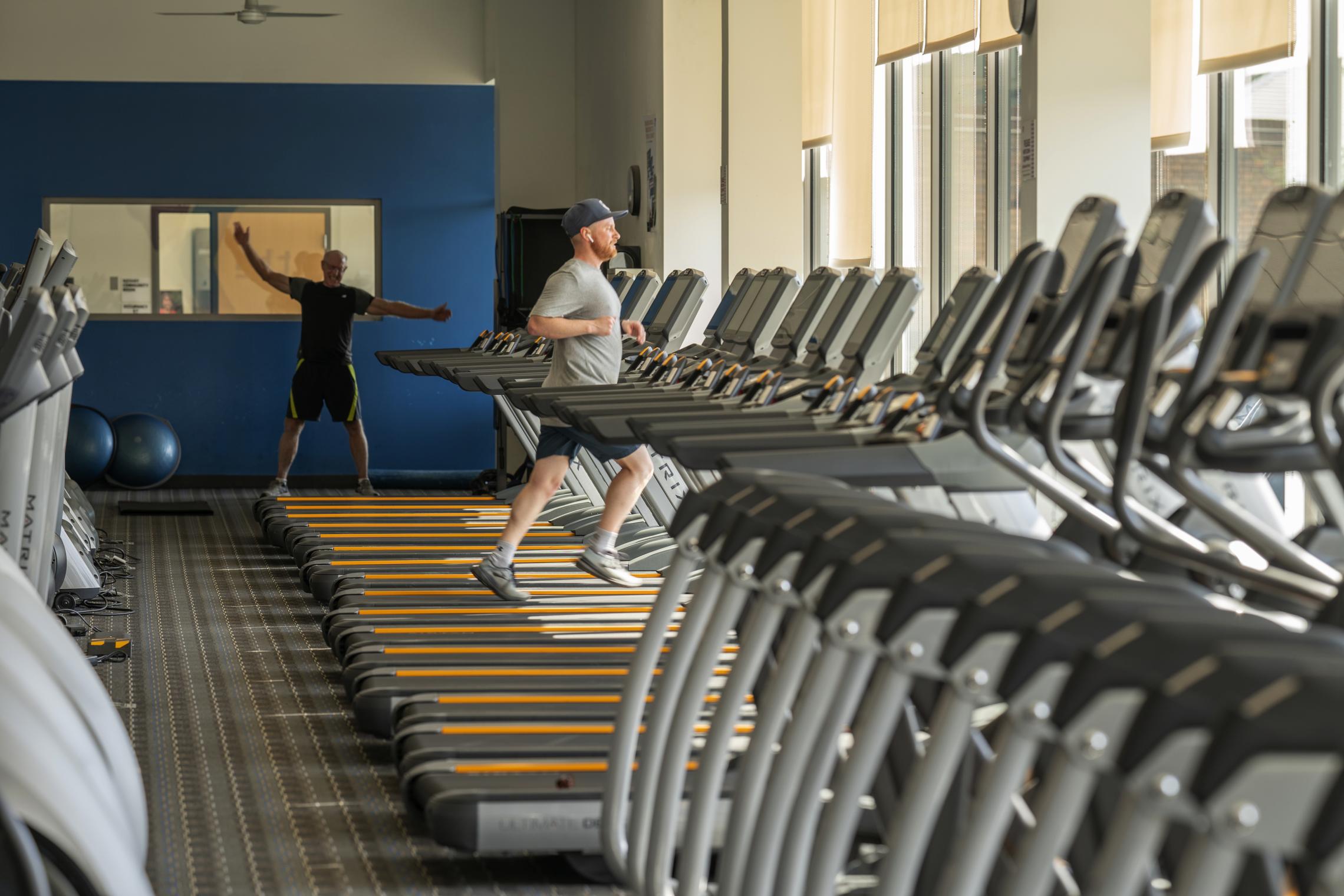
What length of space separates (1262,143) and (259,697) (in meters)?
3.72

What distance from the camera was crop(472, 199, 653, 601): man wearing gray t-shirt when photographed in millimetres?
5934

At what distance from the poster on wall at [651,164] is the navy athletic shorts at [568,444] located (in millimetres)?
3446

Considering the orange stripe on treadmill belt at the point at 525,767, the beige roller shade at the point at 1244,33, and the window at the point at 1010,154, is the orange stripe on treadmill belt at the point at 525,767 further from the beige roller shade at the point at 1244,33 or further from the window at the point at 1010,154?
the window at the point at 1010,154

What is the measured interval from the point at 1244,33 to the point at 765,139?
3.83 m

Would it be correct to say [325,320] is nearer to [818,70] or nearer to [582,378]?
[818,70]

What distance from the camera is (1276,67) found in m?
5.33

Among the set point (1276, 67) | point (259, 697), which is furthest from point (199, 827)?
point (1276, 67)

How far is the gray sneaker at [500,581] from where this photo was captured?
6.11 metres

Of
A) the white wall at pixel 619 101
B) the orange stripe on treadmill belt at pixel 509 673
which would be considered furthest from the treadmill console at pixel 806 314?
the white wall at pixel 619 101

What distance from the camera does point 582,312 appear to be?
6.07 meters

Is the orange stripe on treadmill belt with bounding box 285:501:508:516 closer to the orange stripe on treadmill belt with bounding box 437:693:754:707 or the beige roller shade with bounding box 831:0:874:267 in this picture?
the beige roller shade with bounding box 831:0:874:267

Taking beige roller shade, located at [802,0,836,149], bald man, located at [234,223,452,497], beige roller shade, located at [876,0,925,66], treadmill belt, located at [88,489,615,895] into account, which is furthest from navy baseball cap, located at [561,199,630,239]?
bald man, located at [234,223,452,497]

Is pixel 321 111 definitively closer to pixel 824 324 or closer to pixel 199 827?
pixel 824 324

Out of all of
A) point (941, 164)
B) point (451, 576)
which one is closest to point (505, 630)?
point (451, 576)
